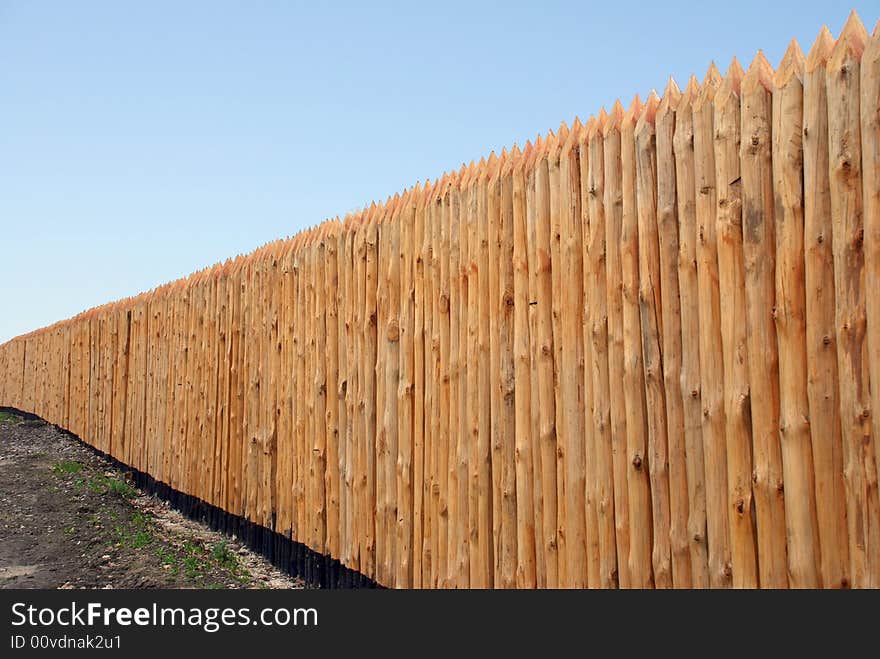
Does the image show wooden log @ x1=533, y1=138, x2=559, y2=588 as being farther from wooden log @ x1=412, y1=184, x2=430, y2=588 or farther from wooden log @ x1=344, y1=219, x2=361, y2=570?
wooden log @ x1=344, y1=219, x2=361, y2=570

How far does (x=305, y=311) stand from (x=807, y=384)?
377cm

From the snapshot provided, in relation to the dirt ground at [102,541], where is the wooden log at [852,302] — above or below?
above

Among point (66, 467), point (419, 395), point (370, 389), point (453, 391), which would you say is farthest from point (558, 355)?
point (66, 467)

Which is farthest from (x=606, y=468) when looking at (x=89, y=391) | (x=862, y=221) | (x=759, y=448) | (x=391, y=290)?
(x=89, y=391)

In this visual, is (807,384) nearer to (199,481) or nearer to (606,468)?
(606,468)

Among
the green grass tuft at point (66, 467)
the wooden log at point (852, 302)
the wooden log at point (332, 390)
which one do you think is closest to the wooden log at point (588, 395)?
the wooden log at point (852, 302)

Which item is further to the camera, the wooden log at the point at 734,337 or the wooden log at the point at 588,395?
the wooden log at the point at 588,395

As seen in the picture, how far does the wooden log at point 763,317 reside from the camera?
252 cm

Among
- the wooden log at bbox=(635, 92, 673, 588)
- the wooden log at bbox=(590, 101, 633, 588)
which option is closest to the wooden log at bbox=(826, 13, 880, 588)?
the wooden log at bbox=(635, 92, 673, 588)

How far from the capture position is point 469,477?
12.4ft

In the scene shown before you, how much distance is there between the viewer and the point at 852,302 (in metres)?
2.36

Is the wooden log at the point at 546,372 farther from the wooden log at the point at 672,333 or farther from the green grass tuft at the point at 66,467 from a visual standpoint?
the green grass tuft at the point at 66,467

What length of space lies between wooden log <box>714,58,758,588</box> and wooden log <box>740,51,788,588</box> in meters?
0.03

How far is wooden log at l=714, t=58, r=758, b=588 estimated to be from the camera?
2590mm
